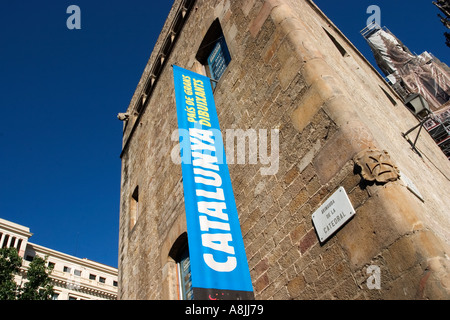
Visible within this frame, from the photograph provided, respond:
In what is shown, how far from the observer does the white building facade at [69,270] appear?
3816 centimetres

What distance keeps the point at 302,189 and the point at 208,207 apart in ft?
3.31

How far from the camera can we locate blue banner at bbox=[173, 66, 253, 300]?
3279 mm

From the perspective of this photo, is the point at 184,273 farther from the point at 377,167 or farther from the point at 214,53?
the point at 214,53

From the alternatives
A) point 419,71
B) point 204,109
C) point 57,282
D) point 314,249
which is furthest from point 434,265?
point 57,282

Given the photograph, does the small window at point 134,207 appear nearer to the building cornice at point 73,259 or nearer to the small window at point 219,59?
the small window at point 219,59

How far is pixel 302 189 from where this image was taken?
367 cm

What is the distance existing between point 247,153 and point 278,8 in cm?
190

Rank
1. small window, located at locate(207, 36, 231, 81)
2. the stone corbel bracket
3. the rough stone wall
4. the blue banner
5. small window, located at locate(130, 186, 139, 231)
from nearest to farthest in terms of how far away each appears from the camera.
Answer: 1. the rough stone wall
2. the stone corbel bracket
3. the blue banner
4. small window, located at locate(207, 36, 231, 81)
5. small window, located at locate(130, 186, 139, 231)

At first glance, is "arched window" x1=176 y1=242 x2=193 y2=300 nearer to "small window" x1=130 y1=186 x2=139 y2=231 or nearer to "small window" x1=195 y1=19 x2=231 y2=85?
"small window" x1=130 y1=186 x2=139 y2=231

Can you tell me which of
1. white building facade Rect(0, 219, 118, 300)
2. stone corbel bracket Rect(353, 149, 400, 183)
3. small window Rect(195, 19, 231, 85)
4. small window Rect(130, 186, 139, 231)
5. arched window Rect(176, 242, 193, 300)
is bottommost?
stone corbel bracket Rect(353, 149, 400, 183)

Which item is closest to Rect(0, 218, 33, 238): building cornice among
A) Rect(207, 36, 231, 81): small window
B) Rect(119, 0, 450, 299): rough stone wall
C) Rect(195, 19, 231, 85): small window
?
Rect(119, 0, 450, 299): rough stone wall

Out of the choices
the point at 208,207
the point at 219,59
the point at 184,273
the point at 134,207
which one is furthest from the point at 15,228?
the point at 208,207

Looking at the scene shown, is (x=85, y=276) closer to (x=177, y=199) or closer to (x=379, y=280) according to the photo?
(x=177, y=199)

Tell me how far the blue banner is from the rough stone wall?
0.42 meters
